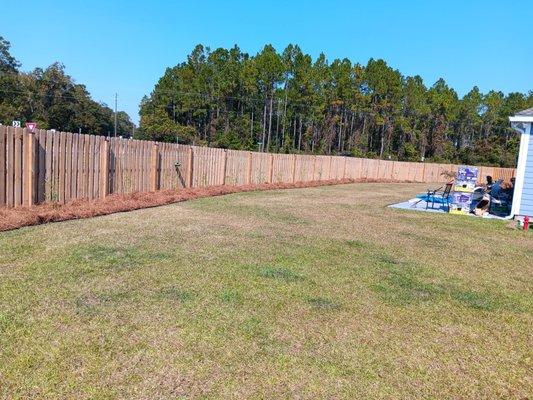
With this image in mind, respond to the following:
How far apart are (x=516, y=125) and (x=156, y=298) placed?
39.9 ft

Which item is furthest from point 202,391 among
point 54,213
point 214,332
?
point 54,213

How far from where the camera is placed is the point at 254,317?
393 centimetres

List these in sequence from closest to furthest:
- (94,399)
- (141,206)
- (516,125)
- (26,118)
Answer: (94,399), (141,206), (516,125), (26,118)

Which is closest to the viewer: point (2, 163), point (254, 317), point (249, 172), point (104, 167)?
point (254, 317)

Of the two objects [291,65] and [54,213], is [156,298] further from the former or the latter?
[291,65]

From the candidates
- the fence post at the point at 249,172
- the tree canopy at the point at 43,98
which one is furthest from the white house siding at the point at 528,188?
the tree canopy at the point at 43,98

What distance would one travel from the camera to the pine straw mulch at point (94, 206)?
7.53m

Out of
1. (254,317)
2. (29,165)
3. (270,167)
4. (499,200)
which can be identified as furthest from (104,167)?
(499,200)

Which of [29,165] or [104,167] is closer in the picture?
[29,165]

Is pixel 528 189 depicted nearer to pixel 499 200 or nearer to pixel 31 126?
Answer: pixel 499 200

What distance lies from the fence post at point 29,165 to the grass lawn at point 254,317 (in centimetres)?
153

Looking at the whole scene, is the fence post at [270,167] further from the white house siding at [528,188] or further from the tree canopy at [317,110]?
the tree canopy at [317,110]

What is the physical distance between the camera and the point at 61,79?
6550cm

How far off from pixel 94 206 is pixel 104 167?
5.47 ft
